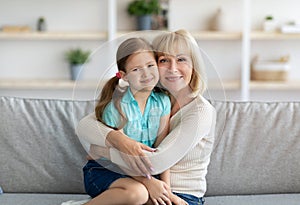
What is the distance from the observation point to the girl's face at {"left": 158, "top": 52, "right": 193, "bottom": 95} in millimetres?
1886

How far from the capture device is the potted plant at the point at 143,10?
4535 millimetres

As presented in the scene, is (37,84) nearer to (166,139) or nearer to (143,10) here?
(143,10)

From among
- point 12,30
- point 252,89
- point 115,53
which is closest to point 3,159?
point 115,53

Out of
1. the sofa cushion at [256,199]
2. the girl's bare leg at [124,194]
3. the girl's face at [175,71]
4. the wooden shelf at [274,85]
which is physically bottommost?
the wooden shelf at [274,85]

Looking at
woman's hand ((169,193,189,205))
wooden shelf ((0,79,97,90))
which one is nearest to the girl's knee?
woman's hand ((169,193,189,205))

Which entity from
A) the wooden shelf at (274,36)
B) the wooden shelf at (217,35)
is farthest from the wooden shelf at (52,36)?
the wooden shelf at (274,36)

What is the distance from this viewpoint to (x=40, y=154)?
7.65 feet

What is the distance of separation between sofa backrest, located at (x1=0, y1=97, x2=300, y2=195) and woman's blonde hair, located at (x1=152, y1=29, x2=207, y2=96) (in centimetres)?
42

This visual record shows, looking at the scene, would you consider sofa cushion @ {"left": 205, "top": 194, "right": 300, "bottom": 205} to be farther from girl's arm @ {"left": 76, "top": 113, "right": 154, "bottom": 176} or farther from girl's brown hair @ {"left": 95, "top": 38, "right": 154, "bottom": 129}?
girl's brown hair @ {"left": 95, "top": 38, "right": 154, "bottom": 129}

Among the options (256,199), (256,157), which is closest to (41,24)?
(256,157)

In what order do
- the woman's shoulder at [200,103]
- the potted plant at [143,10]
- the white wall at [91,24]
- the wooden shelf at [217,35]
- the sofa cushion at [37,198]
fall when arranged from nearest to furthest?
the woman's shoulder at [200,103]
the sofa cushion at [37,198]
the wooden shelf at [217,35]
the potted plant at [143,10]
the white wall at [91,24]

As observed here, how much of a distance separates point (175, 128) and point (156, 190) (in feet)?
0.65

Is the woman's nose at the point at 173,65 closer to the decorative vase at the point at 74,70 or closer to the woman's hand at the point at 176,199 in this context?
the woman's hand at the point at 176,199

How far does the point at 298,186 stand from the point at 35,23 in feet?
9.57
